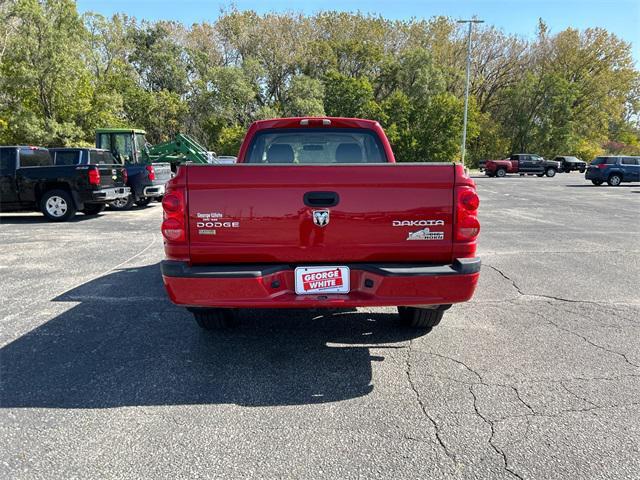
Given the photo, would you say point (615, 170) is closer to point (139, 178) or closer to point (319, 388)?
point (139, 178)

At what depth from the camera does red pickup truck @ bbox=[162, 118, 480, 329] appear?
3141 mm

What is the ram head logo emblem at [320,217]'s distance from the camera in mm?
3178

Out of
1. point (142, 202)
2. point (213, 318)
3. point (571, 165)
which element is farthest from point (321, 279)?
point (571, 165)

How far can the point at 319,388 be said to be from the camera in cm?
322

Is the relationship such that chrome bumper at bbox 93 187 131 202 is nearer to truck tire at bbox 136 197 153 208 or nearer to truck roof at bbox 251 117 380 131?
truck tire at bbox 136 197 153 208

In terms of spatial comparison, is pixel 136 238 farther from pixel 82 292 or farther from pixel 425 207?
pixel 425 207

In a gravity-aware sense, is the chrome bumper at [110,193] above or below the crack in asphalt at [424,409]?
above

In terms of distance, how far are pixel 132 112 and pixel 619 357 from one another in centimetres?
4128

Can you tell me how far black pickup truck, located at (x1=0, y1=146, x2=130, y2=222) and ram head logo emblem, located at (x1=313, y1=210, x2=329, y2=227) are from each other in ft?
33.3

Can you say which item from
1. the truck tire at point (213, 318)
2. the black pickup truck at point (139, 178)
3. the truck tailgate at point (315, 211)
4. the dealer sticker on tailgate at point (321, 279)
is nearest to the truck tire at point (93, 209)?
the black pickup truck at point (139, 178)

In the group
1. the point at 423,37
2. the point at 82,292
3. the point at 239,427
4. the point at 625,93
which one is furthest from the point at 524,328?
the point at 625,93

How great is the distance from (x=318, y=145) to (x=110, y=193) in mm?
9176

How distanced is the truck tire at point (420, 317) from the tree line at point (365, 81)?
87.4ft

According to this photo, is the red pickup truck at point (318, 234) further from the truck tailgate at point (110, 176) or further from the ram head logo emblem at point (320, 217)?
the truck tailgate at point (110, 176)
